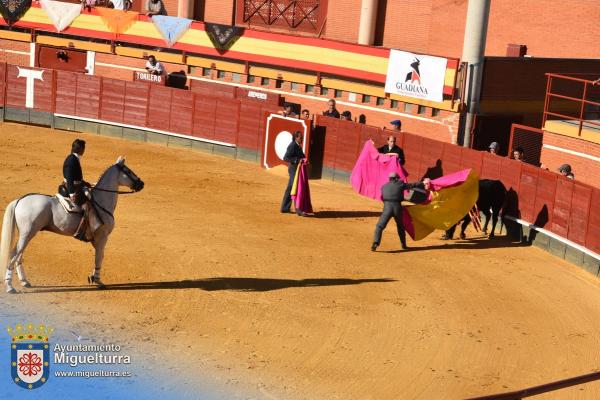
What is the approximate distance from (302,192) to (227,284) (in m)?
5.68

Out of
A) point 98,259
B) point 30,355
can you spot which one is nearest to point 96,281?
point 98,259

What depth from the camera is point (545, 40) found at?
3212 cm

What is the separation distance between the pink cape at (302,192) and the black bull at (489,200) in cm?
338

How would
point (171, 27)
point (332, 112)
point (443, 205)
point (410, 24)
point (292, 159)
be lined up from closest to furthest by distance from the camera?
point (443, 205) → point (292, 159) → point (332, 112) → point (171, 27) → point (410, 24)

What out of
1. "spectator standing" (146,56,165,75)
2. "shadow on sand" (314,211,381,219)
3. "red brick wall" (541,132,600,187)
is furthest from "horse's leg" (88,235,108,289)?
"spectator standing" (146,56,165,75)

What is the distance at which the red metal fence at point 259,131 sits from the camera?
20.0 m

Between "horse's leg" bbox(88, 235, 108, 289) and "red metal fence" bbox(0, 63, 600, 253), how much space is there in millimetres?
9331

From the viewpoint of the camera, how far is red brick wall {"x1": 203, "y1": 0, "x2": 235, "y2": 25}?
39031 millimetres

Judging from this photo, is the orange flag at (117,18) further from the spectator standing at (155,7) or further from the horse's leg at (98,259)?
the horse's leg at (98,259)

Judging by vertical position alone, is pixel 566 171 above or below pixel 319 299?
above

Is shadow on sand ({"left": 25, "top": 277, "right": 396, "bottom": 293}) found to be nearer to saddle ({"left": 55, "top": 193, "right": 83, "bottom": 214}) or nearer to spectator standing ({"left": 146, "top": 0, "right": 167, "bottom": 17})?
saddle ({"left": 55, "top": 193, "right": 83, "bottom": 214})

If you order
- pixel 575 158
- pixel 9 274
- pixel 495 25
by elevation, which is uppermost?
pixel 495 25

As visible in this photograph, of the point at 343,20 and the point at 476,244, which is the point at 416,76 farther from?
the point at 343,20

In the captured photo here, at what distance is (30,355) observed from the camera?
12398 millimetres
